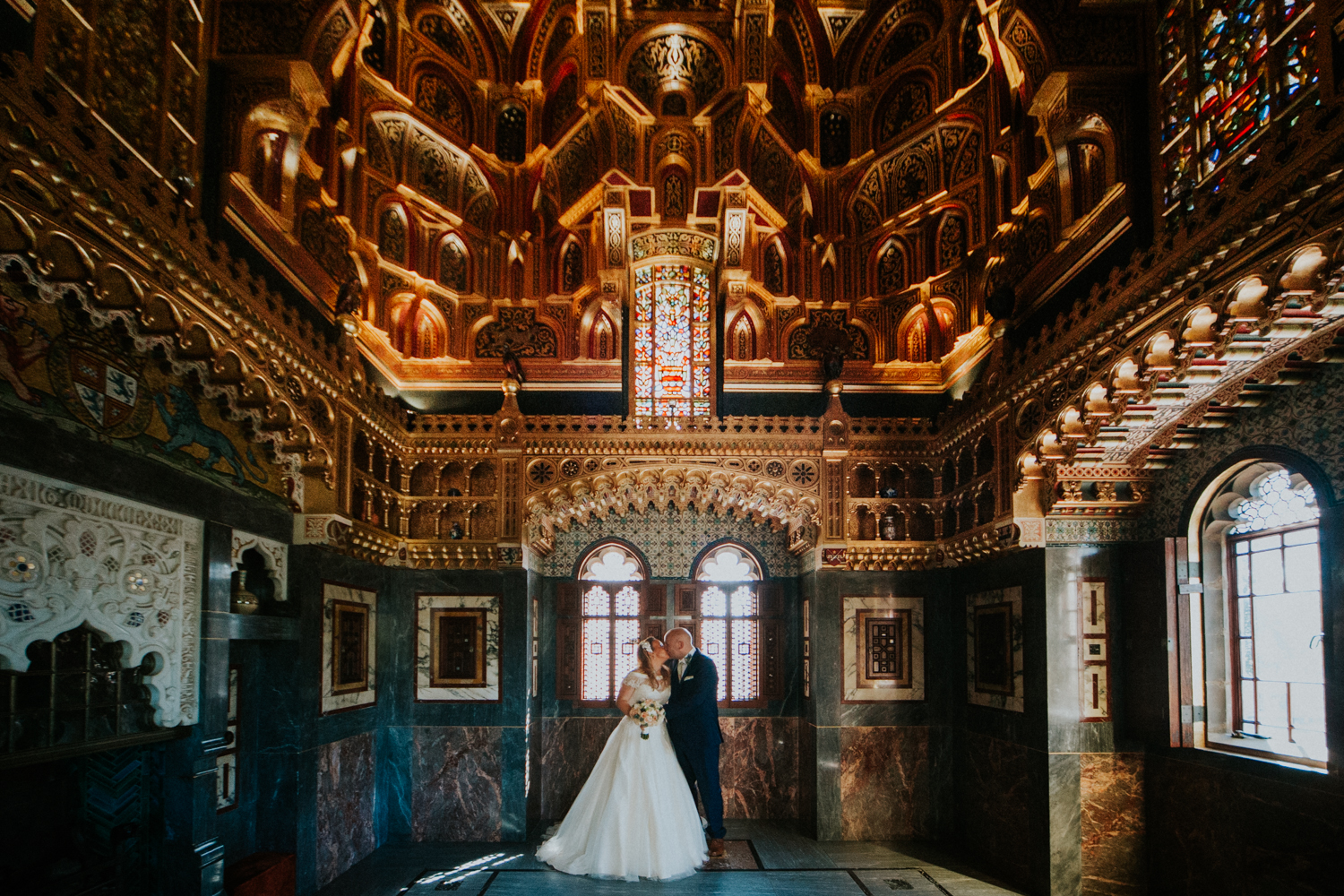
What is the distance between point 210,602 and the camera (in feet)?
21.4

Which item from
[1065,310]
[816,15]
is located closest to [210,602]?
[1065,310]

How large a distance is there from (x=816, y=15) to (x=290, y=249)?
7.18 metres

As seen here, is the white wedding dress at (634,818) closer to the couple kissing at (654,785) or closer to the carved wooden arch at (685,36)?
the couple kissing at (654,785)

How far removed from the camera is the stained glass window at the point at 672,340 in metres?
11.2

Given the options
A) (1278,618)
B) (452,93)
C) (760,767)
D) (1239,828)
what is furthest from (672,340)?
(1239,828)

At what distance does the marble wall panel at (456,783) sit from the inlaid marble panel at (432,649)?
1.24 ft

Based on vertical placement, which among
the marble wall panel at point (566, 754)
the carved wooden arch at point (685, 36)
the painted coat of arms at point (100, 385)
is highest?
the carved wooden arch at point (685, 36)

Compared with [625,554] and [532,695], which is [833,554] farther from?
[532,695]

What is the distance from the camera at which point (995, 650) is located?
8.96 meters

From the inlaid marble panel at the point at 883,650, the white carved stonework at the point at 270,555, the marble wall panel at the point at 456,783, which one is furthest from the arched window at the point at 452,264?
the inlaid marble panel at the point at 883,650

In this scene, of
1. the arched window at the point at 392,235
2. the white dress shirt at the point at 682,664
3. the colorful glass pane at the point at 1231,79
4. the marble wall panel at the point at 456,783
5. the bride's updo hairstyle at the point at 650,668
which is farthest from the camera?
the arched window at the point at 392,235

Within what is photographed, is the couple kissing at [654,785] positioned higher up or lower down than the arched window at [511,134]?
lower down

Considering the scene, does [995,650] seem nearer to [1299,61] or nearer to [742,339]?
[742,339]

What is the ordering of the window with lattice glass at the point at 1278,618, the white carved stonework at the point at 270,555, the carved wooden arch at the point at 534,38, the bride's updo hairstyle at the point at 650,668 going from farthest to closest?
1. the carved wooden arch at the point at 534,38
2. the bride's updo hairstyle at the point at 650,668
3. the white carved stonework at the point at 270,555
4. the window with lattice glass at the point at 1278,618
